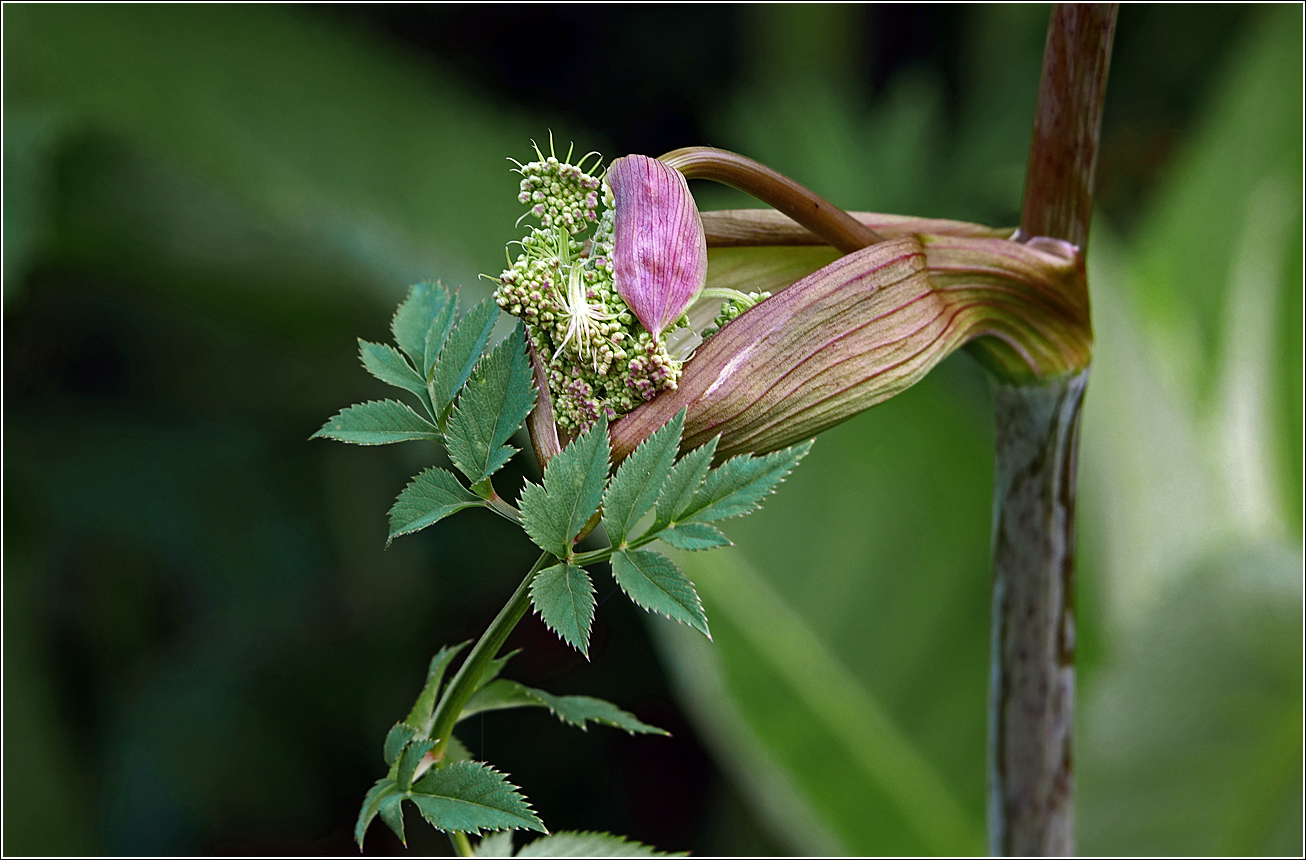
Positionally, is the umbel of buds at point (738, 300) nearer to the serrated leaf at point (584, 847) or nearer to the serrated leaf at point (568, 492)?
the serrated leaf at point (568, 492)

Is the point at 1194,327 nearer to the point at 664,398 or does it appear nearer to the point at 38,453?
the point at 664,398

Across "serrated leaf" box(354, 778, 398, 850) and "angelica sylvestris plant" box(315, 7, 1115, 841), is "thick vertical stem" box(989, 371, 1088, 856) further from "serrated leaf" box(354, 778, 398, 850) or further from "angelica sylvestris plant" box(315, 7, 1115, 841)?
"serrated leaf" box(354, 778, 398, 850)

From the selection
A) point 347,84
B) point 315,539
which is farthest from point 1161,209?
point 315,539

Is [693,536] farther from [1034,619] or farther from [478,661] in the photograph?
[1034,619]

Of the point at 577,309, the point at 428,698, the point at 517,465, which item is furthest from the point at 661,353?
the point at 517,465

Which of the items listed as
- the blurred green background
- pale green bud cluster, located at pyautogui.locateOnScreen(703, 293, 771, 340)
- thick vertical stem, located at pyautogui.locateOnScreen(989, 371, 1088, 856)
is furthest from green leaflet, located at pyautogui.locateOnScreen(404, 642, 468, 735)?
the blurred green background

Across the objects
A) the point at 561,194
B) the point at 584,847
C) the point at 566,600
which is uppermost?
the point at 561,194

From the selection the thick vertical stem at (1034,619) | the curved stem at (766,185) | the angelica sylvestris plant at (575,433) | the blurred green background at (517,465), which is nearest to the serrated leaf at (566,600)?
the angelica sylvestris plant at (575,433)
